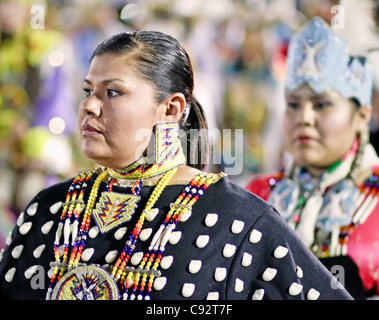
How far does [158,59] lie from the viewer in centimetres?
242

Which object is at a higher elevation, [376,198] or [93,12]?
[93,12]

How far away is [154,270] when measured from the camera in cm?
222

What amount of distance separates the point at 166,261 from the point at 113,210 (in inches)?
11.6

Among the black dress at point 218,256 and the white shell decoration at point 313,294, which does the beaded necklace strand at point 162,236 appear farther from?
the white shell decoration at point 313,294

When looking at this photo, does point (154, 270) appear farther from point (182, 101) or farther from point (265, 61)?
point (265, 61)

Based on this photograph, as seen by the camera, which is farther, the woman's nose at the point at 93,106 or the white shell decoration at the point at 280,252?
the woman's nose at the point at 93,106

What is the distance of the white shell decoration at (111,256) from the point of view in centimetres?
230

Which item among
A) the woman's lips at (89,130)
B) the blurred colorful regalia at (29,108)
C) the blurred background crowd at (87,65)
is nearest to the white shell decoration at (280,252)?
the woman's lips at (89,130)

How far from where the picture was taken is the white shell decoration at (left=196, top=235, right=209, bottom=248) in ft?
Answer: 7.42

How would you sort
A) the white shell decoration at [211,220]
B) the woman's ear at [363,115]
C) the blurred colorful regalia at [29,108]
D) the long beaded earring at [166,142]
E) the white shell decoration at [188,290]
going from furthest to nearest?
1. the blurred colorful regalia at [29,108]
2. the woman's ear at [363,115]
3. the long beaded earring at [166,142]
4. the white shell decoration at [211,220]
5. the white shell decoration at [188,290]

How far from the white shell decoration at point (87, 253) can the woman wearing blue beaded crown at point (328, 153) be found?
1.46 metres

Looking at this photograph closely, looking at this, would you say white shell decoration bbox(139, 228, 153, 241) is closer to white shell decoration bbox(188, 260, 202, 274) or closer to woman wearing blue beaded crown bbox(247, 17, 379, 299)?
white shell decoration bbox(188, 260, 202, 274)

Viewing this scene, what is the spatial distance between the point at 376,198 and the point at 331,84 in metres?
0.64
